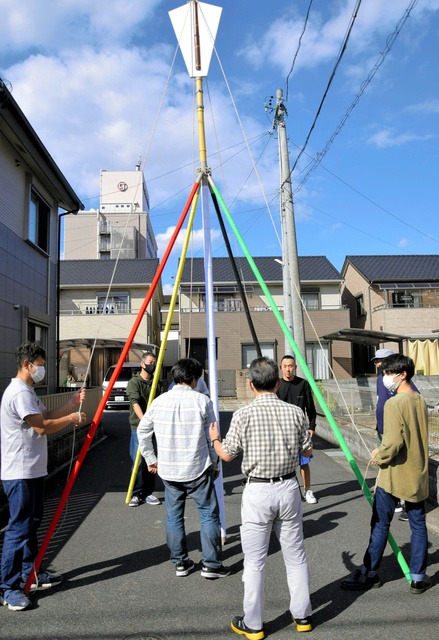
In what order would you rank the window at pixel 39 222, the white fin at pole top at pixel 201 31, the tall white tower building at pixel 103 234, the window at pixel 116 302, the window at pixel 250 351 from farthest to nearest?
the tall white tower building at pixel 103 234
the window at pixel 116 302
the window at pixel 250 351
the window at pixel 39 222
the white fin at pole top at pixel 201 31

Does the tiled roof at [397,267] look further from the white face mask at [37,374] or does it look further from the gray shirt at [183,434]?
the white face mask at [37,374]

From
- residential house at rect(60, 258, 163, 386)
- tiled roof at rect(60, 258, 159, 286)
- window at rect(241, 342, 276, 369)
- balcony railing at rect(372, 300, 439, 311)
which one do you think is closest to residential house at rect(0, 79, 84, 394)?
residential house at rect(60, 258, 163, 386)

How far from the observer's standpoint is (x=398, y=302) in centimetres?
2617

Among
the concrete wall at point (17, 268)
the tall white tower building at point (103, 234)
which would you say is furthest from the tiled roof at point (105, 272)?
the tall white tower building at point (103, 234)

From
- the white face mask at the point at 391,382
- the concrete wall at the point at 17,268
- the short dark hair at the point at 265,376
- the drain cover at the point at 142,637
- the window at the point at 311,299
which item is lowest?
the drain cover at the point at 142,637

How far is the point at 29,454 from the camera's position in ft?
11.3

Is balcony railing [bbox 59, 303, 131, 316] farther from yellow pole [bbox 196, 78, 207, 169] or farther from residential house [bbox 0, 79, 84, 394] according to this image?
yellow pole [bbox 196, 78, 207, 169]

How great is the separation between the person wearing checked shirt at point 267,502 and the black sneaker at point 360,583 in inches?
26.3

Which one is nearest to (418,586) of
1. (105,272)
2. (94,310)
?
(94,310)

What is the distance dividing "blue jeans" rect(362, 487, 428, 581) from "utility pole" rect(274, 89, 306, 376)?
26.6 feet

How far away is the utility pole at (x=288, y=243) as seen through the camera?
38.8 feet

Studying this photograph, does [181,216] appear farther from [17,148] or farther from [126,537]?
[17,148]

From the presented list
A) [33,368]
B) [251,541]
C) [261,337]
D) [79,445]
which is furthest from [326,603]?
[261,337]

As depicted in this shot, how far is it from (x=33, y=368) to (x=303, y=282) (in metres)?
24.4
